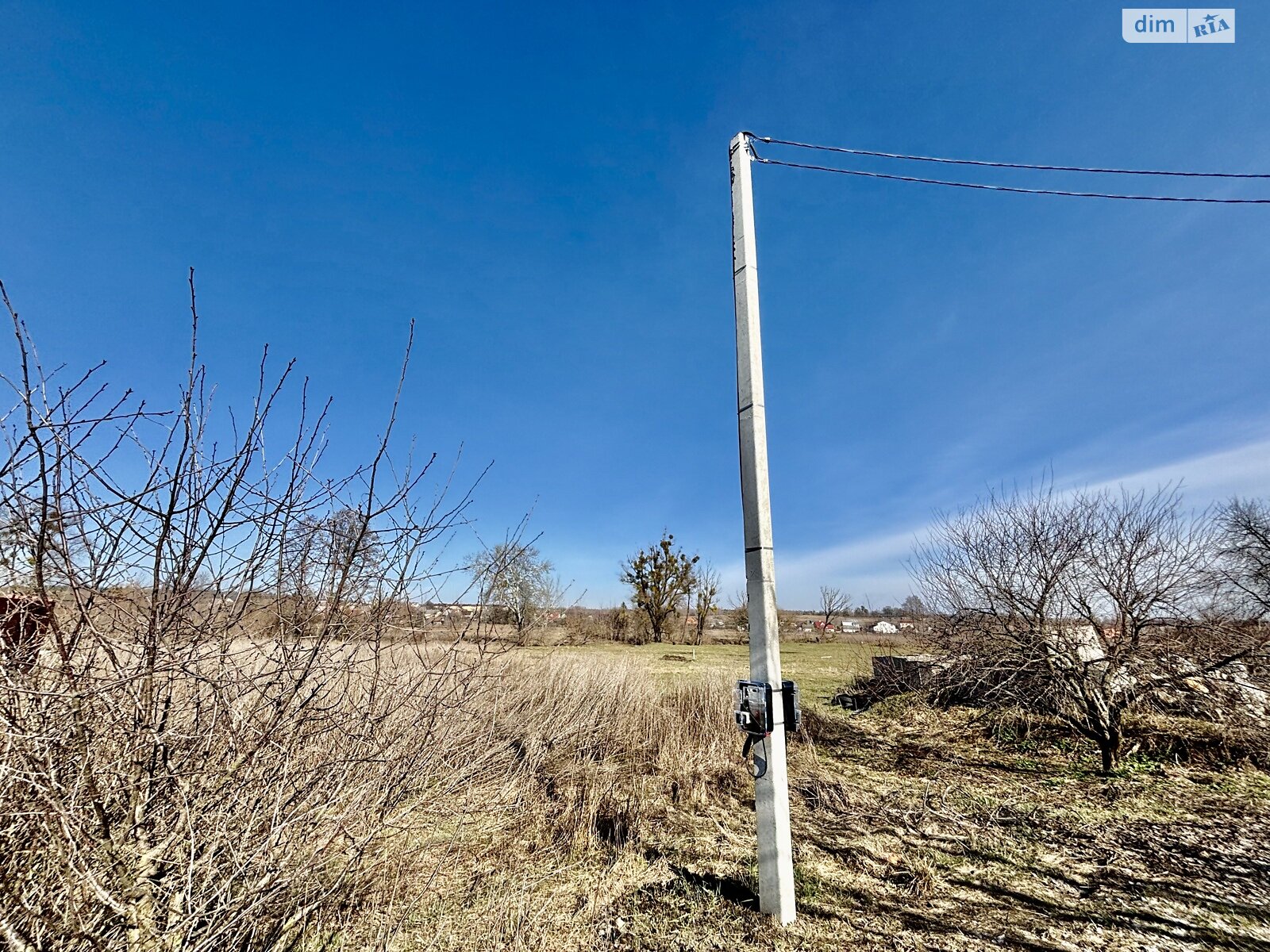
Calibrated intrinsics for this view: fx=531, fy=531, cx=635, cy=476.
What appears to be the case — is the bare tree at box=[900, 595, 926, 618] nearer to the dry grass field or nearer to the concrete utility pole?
the dry grass field

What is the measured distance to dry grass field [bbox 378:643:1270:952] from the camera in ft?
8.56

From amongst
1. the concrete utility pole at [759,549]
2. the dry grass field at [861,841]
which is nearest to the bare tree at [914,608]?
the dry grass field at [861,841]

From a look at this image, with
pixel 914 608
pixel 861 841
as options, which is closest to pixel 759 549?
pixel 861 841

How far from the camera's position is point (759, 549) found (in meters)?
2.79

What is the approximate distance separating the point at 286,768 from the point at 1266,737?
7.78 meters

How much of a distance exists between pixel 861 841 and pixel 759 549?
8.06 feet

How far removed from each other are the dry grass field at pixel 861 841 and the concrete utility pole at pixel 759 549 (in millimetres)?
302

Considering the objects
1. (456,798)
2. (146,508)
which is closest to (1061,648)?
(456,798)

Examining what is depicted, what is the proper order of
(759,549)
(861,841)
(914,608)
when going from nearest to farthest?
(759,549) < (861,841) < (914,608)

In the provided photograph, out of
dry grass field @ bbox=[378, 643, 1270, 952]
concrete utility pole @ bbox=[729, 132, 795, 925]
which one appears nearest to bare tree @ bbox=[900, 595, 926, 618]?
dry grass field @ bbox=[378, 643, 1270, 952]

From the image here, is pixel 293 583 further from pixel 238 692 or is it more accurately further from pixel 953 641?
pixel 953 641

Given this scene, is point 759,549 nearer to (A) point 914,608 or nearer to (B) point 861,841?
(B) point 861,841

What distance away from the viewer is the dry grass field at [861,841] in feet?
8.56

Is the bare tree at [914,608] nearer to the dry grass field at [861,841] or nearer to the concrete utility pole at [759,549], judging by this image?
the dry grass field at [861,841]
